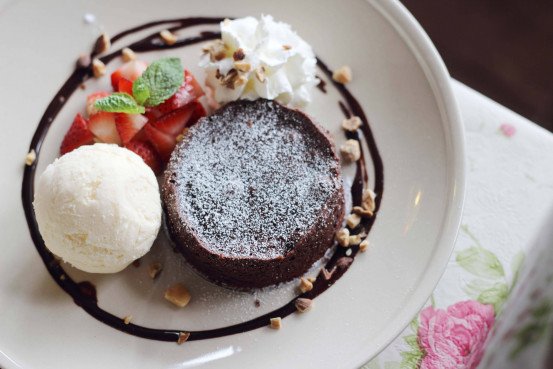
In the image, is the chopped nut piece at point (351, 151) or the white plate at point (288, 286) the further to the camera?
the chopped nut piece at point (351, 151)

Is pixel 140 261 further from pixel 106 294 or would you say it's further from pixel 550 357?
pixel 550 357

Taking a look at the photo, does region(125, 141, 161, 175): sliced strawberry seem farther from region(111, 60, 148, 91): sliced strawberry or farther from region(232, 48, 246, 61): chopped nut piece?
region(232, 48, 246, 61): chopped nut piece

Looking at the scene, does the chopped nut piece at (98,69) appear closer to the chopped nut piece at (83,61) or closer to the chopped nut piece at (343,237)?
the chopped nut piece at (83,61)

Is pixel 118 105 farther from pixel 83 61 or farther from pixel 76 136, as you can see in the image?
pixel 83 61

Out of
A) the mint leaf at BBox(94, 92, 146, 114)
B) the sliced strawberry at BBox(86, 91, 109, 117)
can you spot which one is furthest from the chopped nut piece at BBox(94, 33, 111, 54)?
the mint leaf at BBox(94, 92, 146, 114)

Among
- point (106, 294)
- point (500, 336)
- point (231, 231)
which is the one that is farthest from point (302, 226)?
point (500, 336)

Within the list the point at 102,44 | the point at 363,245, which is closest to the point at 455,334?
the point at 363,245

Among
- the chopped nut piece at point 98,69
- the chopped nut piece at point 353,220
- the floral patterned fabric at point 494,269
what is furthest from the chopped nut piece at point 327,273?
the chopped nut piece at point 98,69
